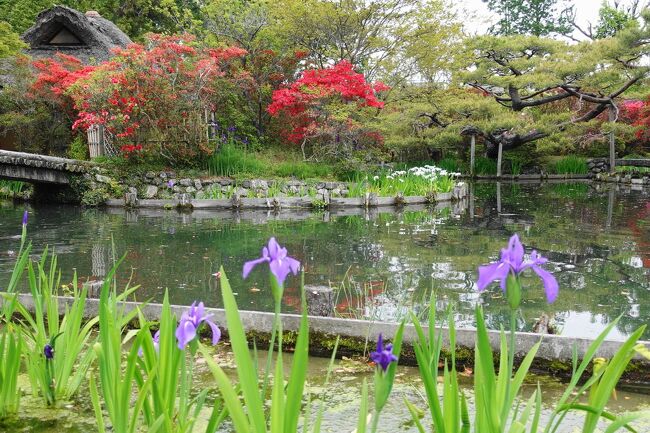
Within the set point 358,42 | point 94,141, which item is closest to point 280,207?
point 94,141

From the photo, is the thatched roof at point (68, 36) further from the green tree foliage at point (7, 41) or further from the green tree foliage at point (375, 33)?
the green tree foliage at point (375, 33)

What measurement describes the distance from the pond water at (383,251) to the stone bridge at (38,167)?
0.71m

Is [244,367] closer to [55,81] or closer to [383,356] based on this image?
[383,356]

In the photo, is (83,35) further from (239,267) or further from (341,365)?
(341,365)

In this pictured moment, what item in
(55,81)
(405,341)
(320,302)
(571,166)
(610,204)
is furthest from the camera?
(571,166)

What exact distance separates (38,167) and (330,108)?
6399 mm

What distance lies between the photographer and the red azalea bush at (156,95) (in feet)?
41.0

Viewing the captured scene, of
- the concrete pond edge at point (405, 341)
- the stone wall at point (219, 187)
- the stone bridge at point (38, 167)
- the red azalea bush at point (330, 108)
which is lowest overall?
the concrete pond edge at point (405, 341)

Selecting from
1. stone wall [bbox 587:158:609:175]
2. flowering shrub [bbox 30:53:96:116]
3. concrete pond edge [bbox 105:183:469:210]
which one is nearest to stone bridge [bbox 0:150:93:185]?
concrete pond edge [bbox 105:183:469:210]

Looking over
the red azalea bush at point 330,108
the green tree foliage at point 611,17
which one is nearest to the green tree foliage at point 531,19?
the green tree foliage at point 611,17

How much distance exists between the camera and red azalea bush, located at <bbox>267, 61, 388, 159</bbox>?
1357 cm

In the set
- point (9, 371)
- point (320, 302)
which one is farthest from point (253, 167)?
point (9, 371)

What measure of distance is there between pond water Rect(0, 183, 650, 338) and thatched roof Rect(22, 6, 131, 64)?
5.39 metres

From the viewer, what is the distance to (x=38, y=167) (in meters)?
12.5
